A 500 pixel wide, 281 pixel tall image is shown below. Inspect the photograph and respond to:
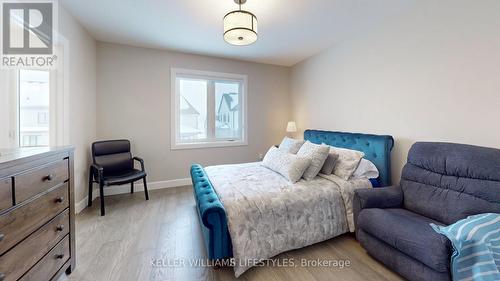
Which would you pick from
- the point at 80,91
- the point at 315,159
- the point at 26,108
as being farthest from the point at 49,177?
the point at 315,159

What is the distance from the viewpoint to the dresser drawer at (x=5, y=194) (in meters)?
0.98

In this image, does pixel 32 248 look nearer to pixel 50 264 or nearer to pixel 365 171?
pixel 50 264

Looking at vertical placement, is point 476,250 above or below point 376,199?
below

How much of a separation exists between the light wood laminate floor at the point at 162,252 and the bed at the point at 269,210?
0.14 metres

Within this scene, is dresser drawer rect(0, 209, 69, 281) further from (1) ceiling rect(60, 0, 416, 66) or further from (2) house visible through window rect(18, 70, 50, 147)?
(1) ceiling rect(60, 0, 416, 66)

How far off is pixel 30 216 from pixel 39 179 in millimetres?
213

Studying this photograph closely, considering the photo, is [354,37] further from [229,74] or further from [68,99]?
[68,99]

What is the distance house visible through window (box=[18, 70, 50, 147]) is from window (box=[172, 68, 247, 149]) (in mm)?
1698

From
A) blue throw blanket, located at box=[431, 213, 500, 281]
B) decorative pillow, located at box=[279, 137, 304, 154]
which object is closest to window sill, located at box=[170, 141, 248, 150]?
decorative pillow, located at box=[279, 137, 304, 154]

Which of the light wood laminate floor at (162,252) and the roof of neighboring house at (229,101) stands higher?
the roof of neighboring house at (229,101)

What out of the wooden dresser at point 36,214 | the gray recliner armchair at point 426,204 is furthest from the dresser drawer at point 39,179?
the gray recliner armchair at point 426,204

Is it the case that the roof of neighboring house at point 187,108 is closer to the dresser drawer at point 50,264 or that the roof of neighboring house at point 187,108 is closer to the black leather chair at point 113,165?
the black leather chair at point 113,165

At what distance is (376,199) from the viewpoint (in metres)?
1.92

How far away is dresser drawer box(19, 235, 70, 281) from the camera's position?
46.9 inches
